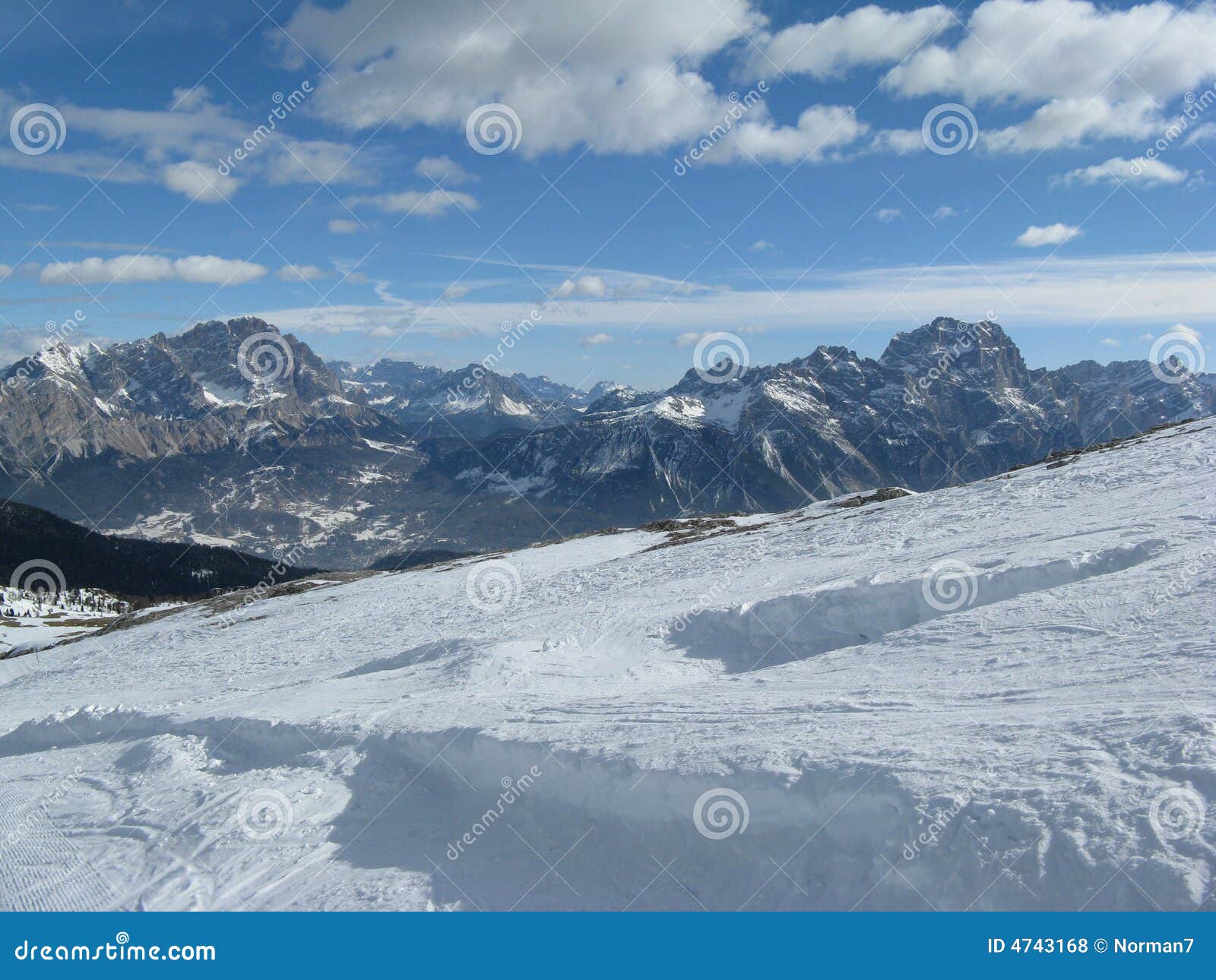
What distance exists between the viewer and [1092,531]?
64.8ft

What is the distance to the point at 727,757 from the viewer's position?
10414 millimetres

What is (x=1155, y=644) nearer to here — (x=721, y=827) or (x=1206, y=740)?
(x=1206, y=740)
